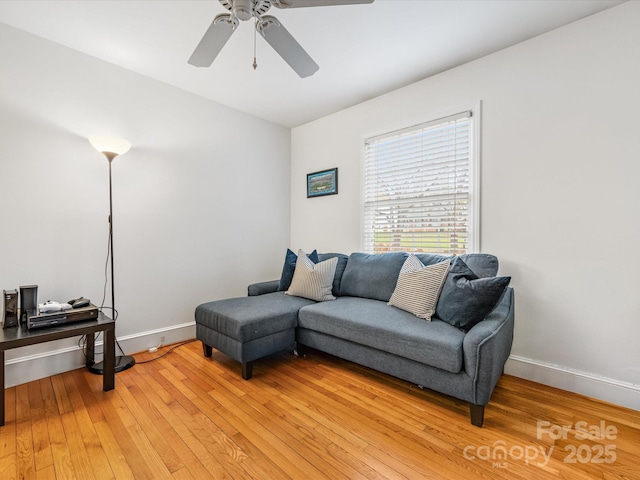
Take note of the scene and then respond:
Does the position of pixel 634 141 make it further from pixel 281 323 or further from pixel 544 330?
pixel 281 323

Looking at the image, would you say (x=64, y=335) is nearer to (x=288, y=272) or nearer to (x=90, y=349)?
(x=90, y=349)

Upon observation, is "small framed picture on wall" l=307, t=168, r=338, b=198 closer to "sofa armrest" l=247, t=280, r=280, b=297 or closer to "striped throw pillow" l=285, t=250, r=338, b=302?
"striped throw pillow" l=285, t=250, r=338, b=302

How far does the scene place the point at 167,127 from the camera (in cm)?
294

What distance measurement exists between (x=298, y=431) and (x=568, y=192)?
2411 mm

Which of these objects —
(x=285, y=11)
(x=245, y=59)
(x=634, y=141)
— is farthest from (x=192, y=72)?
(x=634, y=141)

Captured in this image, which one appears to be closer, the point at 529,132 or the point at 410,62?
the point at 529,132

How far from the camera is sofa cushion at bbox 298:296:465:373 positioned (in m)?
1.77

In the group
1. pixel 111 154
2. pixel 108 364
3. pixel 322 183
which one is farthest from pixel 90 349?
pixel 322 183

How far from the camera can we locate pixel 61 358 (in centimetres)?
235

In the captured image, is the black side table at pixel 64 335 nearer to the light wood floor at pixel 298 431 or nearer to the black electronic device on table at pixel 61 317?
the black electronic device on table at pixel 61 317

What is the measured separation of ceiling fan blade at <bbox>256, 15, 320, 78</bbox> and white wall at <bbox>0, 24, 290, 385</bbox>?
1.72 metres

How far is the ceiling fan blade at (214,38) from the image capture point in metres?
1.54

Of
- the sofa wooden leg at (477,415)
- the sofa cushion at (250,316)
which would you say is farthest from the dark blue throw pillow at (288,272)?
the sofa wooden leg at (477,415)

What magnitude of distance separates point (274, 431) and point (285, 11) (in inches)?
103
